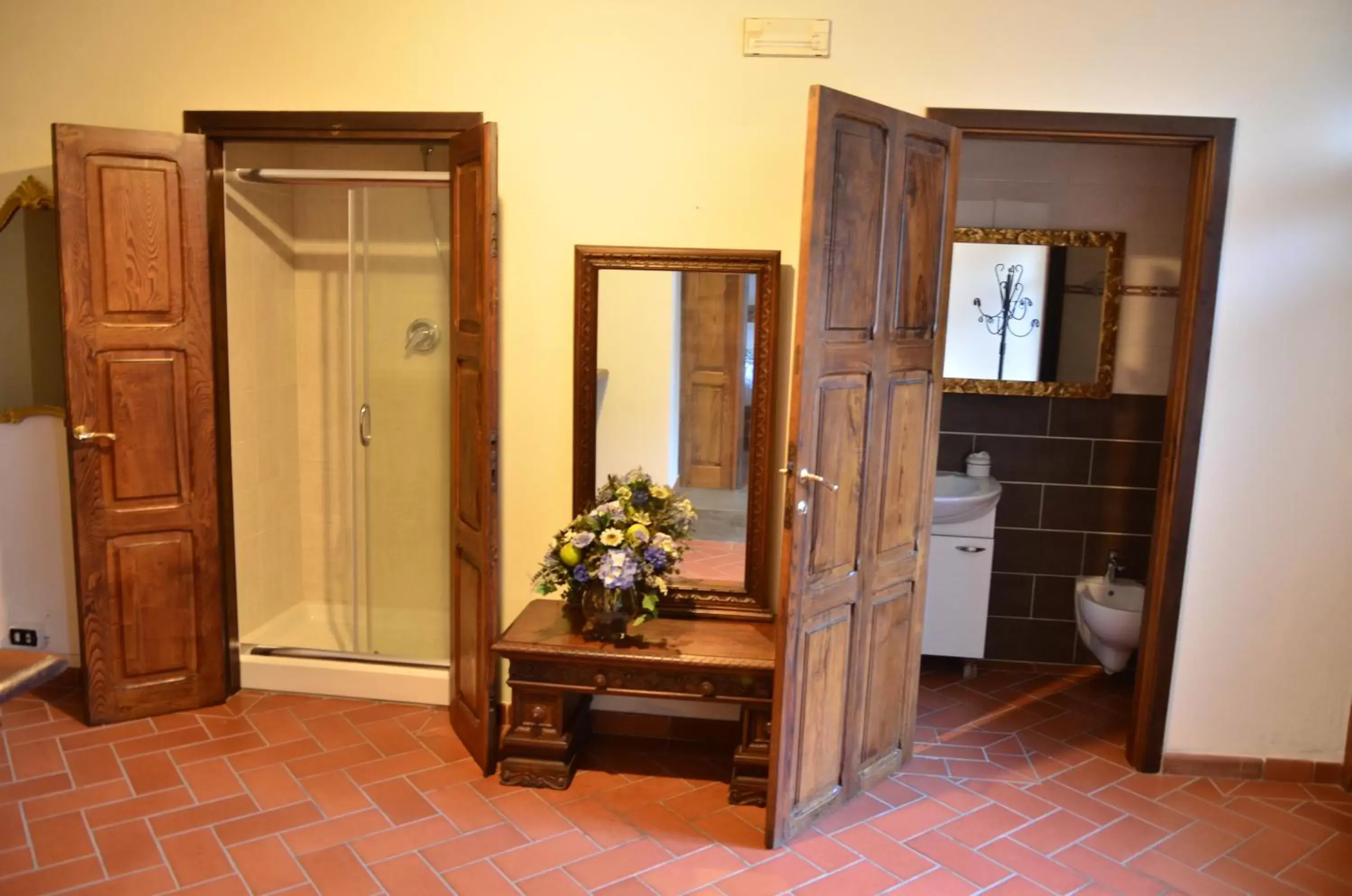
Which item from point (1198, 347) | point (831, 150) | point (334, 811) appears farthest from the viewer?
point (1198, 347)

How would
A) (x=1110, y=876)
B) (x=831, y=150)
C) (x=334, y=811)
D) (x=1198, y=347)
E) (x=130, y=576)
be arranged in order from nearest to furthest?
(x=831, y=150) < (x=1110, y=876) < (x=334, y=811) < (x=1198, y=347) < (x=130, y=576)

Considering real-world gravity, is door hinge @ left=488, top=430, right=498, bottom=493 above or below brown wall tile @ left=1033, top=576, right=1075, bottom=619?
above

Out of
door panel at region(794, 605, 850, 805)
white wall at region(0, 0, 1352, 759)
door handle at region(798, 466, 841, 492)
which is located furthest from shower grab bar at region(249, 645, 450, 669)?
door handle at region(798, 466, 841, 492)

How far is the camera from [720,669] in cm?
325

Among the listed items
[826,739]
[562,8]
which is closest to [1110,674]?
[826,739]

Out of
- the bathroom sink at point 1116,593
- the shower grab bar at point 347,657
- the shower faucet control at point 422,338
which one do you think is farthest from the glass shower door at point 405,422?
the bathroom sink at point 1116,593

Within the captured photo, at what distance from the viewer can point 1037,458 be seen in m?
4.63

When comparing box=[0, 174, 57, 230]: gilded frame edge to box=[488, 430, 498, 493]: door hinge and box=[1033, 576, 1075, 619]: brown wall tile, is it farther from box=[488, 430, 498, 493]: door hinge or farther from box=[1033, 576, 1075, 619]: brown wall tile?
box=[1033, 576, 1075, 619]: brown wall tile

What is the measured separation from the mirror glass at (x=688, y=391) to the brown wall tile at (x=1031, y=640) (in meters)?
1.79

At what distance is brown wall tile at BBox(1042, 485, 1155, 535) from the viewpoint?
4.62m

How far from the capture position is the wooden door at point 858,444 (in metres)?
2.87

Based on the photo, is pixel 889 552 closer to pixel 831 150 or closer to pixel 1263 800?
pixel 831 150

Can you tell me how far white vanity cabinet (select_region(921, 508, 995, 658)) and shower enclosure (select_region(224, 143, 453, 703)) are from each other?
218cm

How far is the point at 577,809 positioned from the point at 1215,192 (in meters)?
2.99
